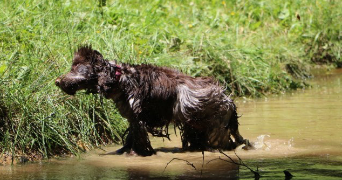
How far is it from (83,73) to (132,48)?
2.18 m

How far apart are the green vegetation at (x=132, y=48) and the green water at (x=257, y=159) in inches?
17.6

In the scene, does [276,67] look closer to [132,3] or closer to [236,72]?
[236,72]

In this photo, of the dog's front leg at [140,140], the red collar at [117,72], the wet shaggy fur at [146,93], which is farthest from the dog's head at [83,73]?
the dog's front leg at [140,140]

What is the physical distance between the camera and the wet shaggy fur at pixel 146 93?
258 inches

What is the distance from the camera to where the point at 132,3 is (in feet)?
40.3

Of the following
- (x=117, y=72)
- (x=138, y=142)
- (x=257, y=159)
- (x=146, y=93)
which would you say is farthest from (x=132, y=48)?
(x=257, y=159)

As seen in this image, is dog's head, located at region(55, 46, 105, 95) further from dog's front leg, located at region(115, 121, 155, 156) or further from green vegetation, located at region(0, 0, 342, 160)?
dog's front leg, located at region(115, 121, 155, 156)

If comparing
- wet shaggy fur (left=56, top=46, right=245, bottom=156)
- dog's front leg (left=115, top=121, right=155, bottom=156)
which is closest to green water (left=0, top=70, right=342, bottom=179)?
dog's front leg (left=115, top=121, right=155, bottom=156)

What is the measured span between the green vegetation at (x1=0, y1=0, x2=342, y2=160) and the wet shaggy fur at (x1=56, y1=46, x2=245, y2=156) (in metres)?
0.59

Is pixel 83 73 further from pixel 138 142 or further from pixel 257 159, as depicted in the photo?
pixel 257 159

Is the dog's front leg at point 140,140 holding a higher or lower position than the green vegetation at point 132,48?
lower

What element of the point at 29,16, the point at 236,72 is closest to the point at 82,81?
the point at 29,16

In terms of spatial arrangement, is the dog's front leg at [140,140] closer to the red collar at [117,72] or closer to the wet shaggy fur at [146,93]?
the wet shaggy fur at [146,93]

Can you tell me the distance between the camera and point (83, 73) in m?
6.57
